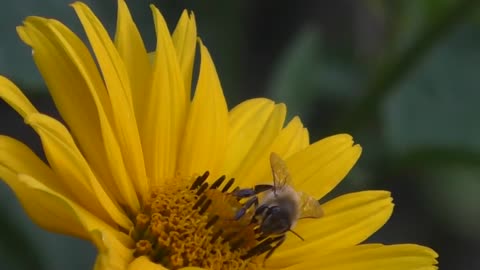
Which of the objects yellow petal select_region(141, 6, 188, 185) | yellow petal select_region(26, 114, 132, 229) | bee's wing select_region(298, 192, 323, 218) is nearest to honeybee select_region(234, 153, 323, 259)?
bee's wing select_region(298, 192, 323, 218)

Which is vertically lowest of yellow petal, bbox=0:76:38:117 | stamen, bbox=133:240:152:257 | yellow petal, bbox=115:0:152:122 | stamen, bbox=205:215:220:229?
stamen, bbox=133:240:152:257

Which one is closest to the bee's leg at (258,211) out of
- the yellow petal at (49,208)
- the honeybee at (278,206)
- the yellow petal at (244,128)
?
the honeybee at (278,206)

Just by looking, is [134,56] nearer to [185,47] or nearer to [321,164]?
[185,47]

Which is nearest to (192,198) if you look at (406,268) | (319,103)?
(406,268)

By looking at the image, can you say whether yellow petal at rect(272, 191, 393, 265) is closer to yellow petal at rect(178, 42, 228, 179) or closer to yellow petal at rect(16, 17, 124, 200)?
yellow petal at rect(178, 42, 228, 179)

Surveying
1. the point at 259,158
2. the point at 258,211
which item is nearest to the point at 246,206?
the point at 258,211

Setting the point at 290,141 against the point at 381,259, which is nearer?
the point at 381,259

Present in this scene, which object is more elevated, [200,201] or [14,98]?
[14,98]

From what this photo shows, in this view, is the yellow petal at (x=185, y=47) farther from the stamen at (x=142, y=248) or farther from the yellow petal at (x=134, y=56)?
the stamen at (x=142, y=248)
